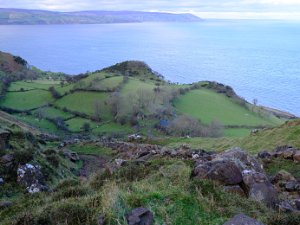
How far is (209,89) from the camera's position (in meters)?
97.1

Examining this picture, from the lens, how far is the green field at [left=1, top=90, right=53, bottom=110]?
79.3 m

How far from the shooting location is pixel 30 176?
1625 cm

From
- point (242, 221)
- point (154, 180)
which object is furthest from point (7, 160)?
point (242, 221)

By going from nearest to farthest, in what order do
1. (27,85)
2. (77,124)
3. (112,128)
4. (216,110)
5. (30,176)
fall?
(30,176) < (112,128) < (77,124) < (216,110) < (27,85)

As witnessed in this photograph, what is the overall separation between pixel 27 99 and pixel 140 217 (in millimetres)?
81426

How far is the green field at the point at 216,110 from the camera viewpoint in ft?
241

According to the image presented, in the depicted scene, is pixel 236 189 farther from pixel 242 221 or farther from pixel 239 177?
pixel 242 221

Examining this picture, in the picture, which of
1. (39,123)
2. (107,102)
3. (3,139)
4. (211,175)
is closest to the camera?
(211,175)

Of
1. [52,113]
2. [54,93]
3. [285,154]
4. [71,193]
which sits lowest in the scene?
[52,113]

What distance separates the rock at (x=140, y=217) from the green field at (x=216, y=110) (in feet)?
213

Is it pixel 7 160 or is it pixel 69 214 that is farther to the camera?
pixel 7 160

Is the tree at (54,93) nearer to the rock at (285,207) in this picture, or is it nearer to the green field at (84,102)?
the green field at (84,102)

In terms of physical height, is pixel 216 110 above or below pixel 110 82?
below

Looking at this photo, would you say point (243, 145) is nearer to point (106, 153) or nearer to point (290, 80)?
point (106, 153)
